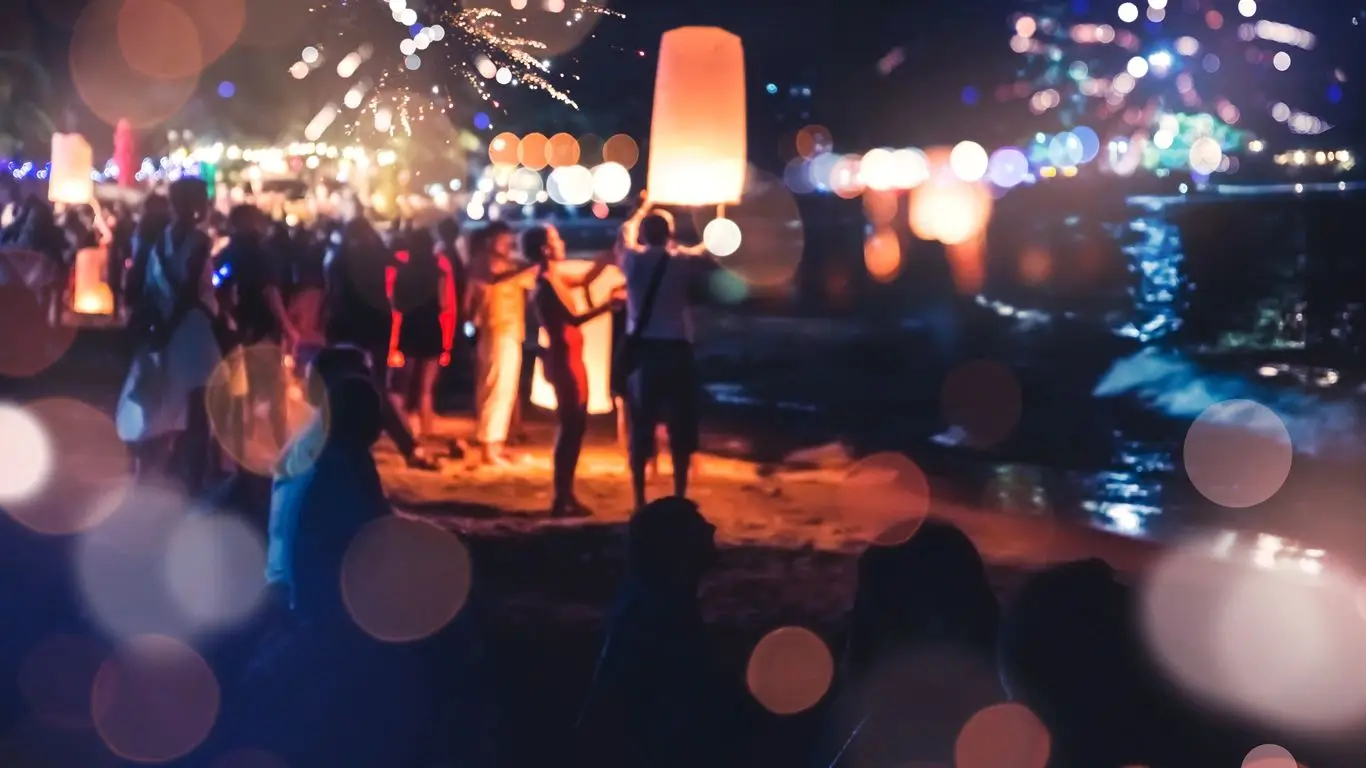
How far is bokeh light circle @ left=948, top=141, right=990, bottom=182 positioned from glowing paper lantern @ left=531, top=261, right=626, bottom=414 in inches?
3007

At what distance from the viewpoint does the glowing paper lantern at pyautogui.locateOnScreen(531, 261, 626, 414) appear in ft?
31.2

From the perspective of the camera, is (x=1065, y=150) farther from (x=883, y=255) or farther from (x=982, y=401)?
(x=982, y=401)

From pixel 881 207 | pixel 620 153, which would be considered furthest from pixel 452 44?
pixel 620 153

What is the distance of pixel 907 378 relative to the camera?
1750 centimetres

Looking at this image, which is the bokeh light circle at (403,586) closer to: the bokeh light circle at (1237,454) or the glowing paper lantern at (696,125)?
the glowing paper lantern at (696,125)

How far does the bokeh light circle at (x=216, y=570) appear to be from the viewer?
7.14 m

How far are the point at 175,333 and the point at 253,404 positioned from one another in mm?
1173

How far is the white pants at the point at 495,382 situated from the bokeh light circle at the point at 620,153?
141 feet

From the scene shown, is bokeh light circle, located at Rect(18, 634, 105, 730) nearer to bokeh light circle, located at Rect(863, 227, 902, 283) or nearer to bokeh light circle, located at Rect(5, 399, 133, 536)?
bokeh light circle, located at Rect(5, 399, 133, 536)

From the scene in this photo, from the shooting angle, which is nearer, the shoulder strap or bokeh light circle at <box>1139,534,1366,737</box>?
bokeh light circle at <box>1139,534,1366,737</box>

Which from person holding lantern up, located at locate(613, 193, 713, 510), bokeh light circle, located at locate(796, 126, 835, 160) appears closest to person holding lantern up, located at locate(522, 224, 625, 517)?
person holding lantern up, located at locate(613, 193, 713, 510)

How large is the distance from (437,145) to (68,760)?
45.1ft

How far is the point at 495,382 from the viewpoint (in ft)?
36.4

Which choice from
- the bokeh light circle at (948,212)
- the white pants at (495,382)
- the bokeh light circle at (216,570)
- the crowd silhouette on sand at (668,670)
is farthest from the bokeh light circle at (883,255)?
the crowd silhouette on sand at (668,670)
